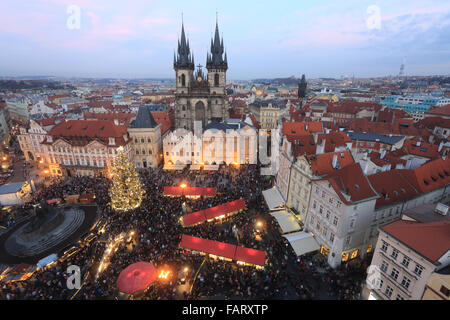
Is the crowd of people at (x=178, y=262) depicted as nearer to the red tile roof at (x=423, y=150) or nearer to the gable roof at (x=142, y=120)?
the gable roof at (x=142, y=120)

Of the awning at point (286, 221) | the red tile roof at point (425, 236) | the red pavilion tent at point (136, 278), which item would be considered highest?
the red tile roof at point (425, 236)

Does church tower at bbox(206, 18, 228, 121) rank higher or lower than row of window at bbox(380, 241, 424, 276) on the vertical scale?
higher

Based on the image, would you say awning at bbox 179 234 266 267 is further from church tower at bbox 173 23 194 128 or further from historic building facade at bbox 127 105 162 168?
church tower at bbox 173 23 194 128

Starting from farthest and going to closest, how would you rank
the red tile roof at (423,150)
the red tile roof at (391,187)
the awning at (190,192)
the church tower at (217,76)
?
the church tower at (217,76) → the awning at (190,192) → the red tile roof at (423,150) → the red tile roof at (391,187)

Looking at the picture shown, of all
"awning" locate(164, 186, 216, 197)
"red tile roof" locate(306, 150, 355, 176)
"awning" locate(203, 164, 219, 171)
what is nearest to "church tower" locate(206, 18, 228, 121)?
"awning" locate(203, 164, 219, 171)

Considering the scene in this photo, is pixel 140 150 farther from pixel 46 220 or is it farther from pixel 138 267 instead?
pixel 138 267

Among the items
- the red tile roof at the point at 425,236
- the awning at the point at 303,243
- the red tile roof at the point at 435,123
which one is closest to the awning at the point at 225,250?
the awning at the point at 303,243
